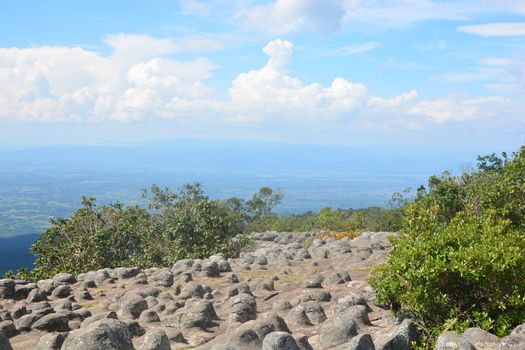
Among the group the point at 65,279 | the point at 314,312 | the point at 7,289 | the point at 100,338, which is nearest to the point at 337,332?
the point at 314,312

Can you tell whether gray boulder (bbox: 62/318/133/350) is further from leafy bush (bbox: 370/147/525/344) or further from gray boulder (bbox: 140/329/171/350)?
leafy bush (bbox: 370/147/525/344)

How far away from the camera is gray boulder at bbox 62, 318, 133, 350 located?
11430 millimetres

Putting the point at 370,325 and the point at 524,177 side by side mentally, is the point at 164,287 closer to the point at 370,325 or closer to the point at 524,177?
the point at 370,325

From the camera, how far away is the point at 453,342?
33.0 ft

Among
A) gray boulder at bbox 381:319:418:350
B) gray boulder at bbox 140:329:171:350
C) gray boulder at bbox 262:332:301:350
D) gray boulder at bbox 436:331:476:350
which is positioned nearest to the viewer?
gray boulder at bbox 436:331:476:350

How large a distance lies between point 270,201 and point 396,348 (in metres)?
82.2

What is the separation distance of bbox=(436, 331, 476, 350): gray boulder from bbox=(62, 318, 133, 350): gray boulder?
655 centimetres

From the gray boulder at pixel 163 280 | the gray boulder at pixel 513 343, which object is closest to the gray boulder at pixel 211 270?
the gray boulder at pixel 163 280

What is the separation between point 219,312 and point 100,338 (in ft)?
21.5

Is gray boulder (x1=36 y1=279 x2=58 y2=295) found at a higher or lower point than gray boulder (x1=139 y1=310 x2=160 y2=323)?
lower

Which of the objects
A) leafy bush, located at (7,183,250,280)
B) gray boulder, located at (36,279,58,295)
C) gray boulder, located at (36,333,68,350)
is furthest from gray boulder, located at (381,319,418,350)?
leafy bush, located at (7,183,250,280)

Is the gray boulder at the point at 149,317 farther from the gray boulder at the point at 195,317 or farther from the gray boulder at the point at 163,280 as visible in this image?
the gray boulder at the point at 163,280

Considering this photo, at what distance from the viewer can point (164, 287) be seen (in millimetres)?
22562

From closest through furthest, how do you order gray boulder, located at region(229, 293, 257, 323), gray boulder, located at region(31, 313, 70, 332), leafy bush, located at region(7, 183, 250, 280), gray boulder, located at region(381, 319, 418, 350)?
gray boulder, located at region(381, 319, 418, 350) → gray boulder, located at region(229, 293, 257, 323) → gray boulder, located at region(31, 313, 70, 332) → leafy bush, located at region(7, 183, 250, 280)
